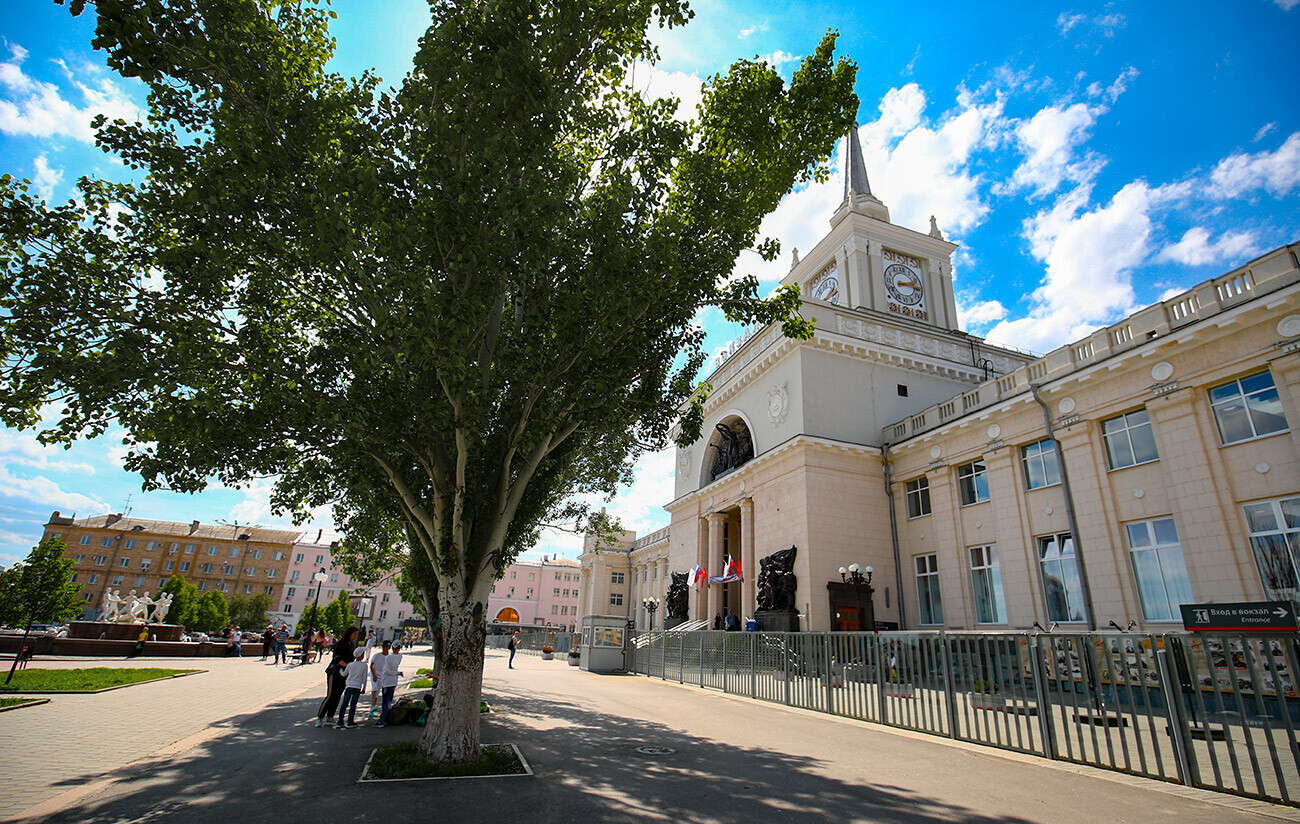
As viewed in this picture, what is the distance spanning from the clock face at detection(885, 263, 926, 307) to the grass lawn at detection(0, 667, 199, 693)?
1443 inches

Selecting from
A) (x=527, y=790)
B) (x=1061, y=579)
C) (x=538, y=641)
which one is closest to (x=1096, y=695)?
(x=527, y=790)

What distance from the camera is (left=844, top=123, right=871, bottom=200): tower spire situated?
38938mm

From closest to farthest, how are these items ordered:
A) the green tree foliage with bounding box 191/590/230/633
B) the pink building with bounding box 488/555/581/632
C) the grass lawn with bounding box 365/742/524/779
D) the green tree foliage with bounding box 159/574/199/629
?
the grass lawn with bounding box 365/742/524/779, the green tree foliage with bounding box 159/574/199/629, the green tree foliage with bounding box 191/590/230/633, the pink building with bounding box 488/555/581/632

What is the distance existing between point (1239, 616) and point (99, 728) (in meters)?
17.7

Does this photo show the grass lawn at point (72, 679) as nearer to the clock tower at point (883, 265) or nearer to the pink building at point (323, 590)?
the clock tower at point (883, 265)

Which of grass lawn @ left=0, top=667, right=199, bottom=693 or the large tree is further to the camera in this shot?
grass lawn @ left=0, top=667, right=199, bottom=693

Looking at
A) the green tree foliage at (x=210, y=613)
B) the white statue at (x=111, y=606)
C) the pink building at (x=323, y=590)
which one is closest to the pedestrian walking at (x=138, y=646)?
the white statue at (x=111, y=606)

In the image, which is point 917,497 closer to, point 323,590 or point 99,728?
point 99,728

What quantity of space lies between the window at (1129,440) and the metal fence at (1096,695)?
6762mm

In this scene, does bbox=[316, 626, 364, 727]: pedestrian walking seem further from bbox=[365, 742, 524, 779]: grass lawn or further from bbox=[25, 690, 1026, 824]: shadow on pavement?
bbox=[365, 742, 524, 779]: grass lawn

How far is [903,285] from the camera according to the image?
116 feet

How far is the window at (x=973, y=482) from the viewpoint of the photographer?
22812mm

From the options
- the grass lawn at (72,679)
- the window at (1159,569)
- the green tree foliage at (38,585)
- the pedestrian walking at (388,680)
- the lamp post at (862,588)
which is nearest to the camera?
the pedestrian walking at (388,680)

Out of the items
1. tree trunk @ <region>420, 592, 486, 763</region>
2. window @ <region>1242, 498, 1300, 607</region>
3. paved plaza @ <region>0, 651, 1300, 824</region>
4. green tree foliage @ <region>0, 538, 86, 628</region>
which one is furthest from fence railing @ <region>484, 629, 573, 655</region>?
window @ <region>1242, 498, 1300, 607</region>
